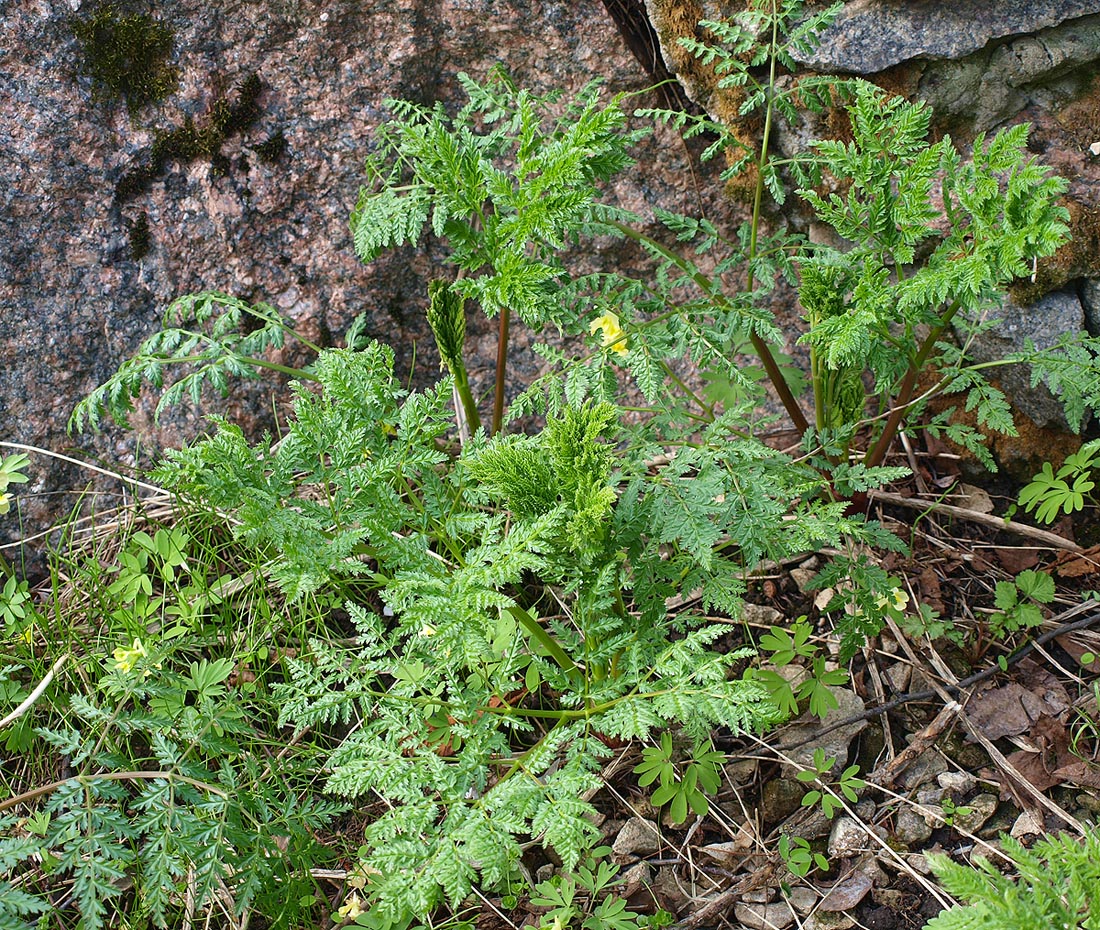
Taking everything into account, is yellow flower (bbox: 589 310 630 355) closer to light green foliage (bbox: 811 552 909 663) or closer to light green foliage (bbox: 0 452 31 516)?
light green foliage (bbox: 811 552 909 663)

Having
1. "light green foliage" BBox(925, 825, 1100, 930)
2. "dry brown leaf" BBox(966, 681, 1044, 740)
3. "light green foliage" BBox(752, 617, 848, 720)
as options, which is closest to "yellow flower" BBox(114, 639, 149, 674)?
"light green foliage" BBox(752, 617, 848, 720)

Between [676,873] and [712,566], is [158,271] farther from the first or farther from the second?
[676,873]

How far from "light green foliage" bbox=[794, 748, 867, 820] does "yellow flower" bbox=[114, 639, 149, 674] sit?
1762mm

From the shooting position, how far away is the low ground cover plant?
1.88 m

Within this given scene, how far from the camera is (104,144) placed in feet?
9.91

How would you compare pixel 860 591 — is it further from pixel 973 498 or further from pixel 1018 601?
pixel 973 498

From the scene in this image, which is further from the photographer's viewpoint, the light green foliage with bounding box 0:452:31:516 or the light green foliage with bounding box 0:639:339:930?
the light green foliage with bounding box 0:452:31:516

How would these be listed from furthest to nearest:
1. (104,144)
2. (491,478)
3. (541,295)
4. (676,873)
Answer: (104,144), (676,873), (541,295), (491,478)

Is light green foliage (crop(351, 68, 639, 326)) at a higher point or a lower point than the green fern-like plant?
higher

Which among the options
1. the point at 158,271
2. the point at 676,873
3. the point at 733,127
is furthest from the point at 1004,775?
the point at 158,271

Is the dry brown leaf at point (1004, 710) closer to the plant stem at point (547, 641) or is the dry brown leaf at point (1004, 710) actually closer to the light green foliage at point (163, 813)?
the plant stem at point (547, 641)

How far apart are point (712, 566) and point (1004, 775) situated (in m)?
1.00

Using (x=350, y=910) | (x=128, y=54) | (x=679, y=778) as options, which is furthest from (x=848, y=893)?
(x=128, y=54)

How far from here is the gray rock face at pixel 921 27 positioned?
2.63 m
